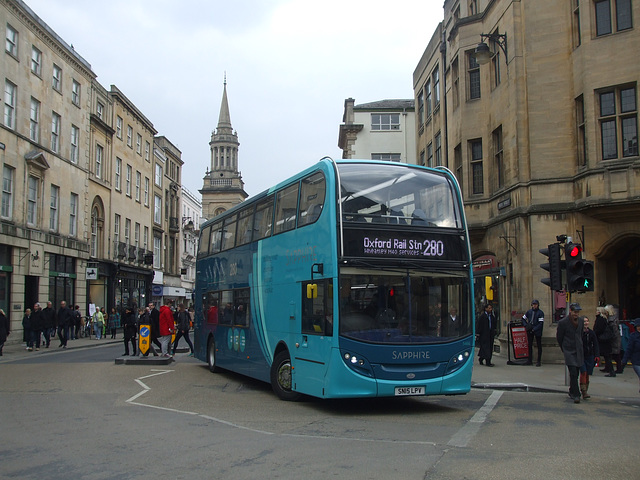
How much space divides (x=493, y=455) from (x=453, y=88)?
67.7ft

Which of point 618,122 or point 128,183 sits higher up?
point 128,183

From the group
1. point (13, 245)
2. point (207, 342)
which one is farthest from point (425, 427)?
point (13, 245)

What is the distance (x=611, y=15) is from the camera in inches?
732


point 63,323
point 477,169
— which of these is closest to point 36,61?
point 63,323

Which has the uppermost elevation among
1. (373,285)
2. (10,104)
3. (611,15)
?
(10,104)

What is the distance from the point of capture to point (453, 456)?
7.44 m

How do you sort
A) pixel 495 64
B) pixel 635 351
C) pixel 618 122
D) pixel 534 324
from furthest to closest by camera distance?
1. pixel 495 64
2. pixel 534 324
3. pixel 618 122
4. pixel 635 351

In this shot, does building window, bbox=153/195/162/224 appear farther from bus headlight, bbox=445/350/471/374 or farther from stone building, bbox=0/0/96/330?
bus headlight, bbox=445/350/471/374

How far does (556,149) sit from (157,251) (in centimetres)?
4326

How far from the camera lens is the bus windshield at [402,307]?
10555mm

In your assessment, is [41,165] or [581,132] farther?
[41,165]

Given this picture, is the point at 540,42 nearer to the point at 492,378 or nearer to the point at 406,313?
the point at 492,378

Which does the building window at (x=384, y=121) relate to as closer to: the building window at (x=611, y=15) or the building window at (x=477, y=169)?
the building window at (x=477, y=169)

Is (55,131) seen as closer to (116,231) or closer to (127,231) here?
(116,231)
